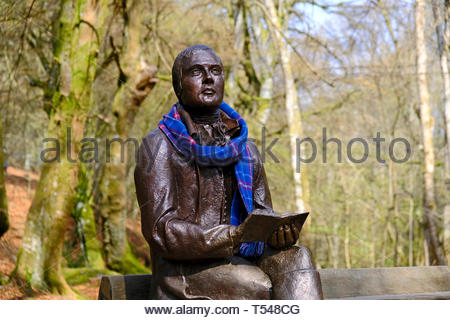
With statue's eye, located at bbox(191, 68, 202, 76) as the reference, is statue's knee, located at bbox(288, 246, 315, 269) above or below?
below

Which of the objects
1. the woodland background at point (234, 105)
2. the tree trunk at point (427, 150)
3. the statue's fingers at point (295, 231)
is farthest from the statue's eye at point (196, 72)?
the tree trunk at point (427, 150)

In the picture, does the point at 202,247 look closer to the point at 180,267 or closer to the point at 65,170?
the point at 180,267

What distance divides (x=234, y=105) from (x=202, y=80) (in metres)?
9.92

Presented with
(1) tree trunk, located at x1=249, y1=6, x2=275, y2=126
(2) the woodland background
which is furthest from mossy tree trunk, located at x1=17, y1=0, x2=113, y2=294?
(1) tree trunk, located at x1=249, y1=6, x2=275, y2=126

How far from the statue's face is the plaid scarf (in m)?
0.20

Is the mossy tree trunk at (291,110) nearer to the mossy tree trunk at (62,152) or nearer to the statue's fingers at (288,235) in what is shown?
the mossy tree trunk at (62,152)

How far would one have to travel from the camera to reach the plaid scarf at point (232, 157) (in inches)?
147

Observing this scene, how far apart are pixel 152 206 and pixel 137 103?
729 cm

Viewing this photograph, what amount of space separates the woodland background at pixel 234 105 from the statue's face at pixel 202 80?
403 cm

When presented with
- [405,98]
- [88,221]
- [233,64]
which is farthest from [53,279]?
[405,98]

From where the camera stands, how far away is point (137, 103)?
1066 centimetres

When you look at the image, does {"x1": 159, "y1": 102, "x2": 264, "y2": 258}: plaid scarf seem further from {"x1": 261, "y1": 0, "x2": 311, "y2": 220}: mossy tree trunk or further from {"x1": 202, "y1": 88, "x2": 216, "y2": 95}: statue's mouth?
{"x1": 261, "y1": 0, "x2": 311, "y2": 220}: mossy tree trunk

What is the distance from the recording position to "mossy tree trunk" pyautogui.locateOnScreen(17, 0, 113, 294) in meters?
8.02

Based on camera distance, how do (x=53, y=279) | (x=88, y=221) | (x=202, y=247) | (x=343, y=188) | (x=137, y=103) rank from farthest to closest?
(x=343, y=188), (x=88, y=221), (x=137, y=103), (x=53, y=279), (x=202, y=247)
